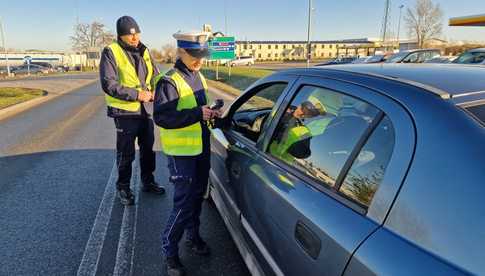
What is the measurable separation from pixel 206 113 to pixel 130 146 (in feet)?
5.68

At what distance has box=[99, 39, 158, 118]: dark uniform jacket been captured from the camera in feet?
12.2

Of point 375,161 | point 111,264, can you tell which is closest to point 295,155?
point 375,161

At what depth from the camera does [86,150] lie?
6445 millimetres

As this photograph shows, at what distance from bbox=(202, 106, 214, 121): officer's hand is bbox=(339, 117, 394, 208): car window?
4.12 ft

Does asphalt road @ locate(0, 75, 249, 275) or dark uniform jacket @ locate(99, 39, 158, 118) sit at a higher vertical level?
dark uniform jacket @ locate(99, 39, 158, 118)

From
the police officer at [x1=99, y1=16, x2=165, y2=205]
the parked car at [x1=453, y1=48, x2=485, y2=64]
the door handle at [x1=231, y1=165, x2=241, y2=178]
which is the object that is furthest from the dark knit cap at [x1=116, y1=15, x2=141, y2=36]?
the parked car at [x1=453, y1=48, x2=485, y2=64]

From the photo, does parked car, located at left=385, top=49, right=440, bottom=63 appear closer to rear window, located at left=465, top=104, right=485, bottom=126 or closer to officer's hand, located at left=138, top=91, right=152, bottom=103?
officer's hand, located at left=138, top=91, right=152, bottom=103

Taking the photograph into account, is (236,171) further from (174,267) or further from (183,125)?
(174,267)

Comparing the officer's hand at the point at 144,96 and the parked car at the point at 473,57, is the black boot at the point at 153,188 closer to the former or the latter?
the officer's hand at the point at 144,96

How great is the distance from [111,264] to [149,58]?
230cm

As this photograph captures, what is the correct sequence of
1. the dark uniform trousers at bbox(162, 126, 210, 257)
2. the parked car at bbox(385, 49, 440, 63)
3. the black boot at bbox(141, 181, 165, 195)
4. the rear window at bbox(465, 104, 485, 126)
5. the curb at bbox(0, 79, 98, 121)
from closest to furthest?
the rear window at bbox(465, 104, 485, 126) → the dark uniform trousers at bbox(162, 126, 210, 257) → the black boot at bbox(141, 181, 165, 195) → the curb at bbox(0, 79, 98, 121) → the parked car at bbox(385, 49, 440, 63)

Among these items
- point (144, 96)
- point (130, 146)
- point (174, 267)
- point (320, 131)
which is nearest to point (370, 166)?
point (320, 131)

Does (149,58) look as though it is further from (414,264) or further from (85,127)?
(85,127)

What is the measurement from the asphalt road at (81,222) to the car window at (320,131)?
123 cm
